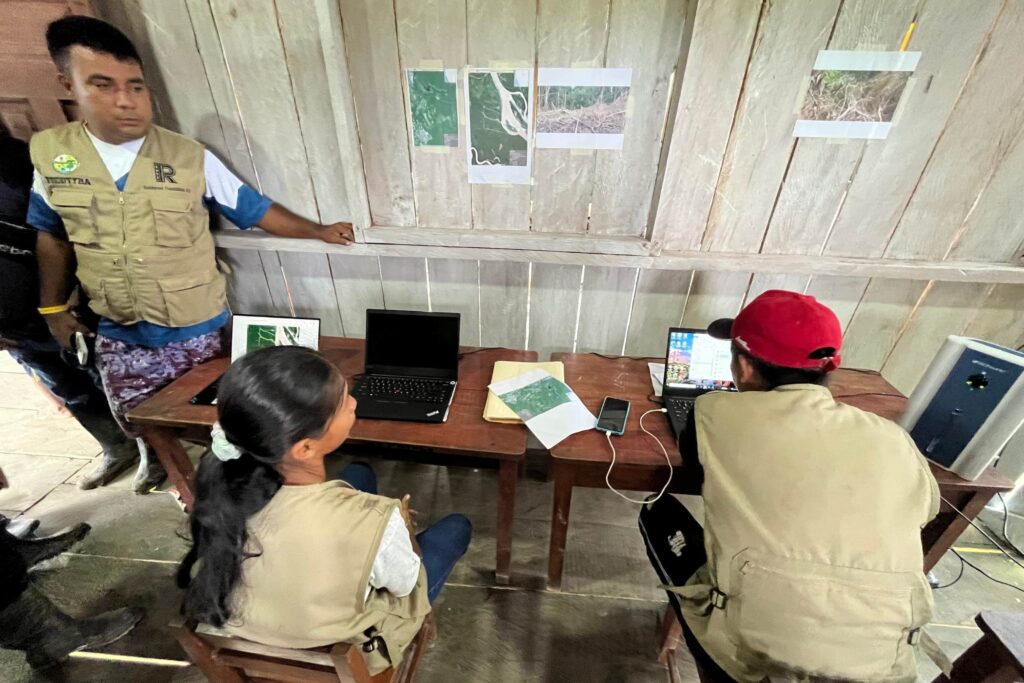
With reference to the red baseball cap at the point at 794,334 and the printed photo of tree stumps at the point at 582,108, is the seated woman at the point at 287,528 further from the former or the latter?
the printed photo of tree stumps at the point at 582,108

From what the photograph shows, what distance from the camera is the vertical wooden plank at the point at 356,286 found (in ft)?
5.57

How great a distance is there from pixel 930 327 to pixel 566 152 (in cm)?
151

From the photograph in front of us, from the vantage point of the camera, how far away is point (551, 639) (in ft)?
4.64

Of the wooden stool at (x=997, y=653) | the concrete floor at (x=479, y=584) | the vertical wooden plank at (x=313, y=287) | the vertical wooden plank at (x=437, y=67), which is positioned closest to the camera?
the wooden stool at (x=997, y=653)

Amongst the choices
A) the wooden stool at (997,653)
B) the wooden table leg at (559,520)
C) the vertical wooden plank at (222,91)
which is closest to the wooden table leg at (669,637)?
the wooden table leg at (559,520)

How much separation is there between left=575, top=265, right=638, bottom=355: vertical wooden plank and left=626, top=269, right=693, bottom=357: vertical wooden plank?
0.03 m

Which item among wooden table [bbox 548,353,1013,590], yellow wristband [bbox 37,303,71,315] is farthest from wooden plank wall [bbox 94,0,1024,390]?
yellow wristband [bbox 37,303,71,315]

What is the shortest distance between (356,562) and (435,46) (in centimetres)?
139

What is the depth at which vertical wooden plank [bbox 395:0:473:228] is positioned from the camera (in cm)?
125

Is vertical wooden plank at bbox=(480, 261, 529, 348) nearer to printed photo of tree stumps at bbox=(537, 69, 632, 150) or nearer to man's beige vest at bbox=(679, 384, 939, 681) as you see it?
printed photo of tree stumps at bbox=(537, 69, 632, 150)

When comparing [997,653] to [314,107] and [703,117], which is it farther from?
[314,107]

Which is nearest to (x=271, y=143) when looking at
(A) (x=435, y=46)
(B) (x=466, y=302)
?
(A) (x=435, y=46)

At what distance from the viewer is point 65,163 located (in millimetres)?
1271

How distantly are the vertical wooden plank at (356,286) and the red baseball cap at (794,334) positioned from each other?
1334 millimetres
